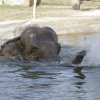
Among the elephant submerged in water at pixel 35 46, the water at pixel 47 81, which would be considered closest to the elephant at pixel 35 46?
the elephant submerged in water at pixel 35 46

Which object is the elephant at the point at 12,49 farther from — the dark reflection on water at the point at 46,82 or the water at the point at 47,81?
the dark reflection on water at the point at 46,82

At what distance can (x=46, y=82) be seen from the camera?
1057 centimetres

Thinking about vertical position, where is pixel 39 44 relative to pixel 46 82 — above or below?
above

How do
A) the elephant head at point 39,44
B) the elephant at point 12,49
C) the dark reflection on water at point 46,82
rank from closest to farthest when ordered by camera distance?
the dark reflection on water at point 46,82, the elephant head at point 39,44, the elephant at point 12,49

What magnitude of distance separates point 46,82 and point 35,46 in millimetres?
2590

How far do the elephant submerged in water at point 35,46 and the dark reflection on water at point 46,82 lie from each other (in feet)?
0.65

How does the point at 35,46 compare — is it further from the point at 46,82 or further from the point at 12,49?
the point at 46,82

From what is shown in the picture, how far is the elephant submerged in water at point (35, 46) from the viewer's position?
12.6 metres

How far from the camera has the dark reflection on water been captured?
9253mm

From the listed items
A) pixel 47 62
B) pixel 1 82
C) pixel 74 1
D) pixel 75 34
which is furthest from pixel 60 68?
pixel 74 1


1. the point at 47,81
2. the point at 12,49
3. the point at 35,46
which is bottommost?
the point at 12,49

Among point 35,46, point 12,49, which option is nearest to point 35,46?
point 35,46

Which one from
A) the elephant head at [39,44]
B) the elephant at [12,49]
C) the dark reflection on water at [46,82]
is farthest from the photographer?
the elephant at [12,49]

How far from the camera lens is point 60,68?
12.2 m
